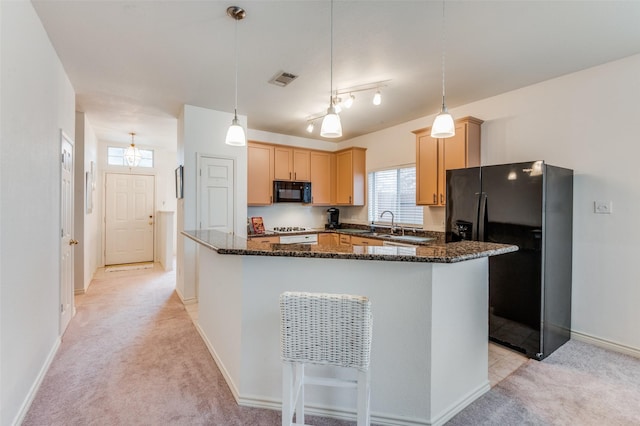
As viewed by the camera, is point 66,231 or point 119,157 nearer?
point 66,231

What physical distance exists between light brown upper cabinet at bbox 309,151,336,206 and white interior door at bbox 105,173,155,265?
3921 millimetres

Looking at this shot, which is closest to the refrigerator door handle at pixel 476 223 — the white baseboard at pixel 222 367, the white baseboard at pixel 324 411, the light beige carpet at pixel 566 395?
the light beige carpet at pixel 566 395

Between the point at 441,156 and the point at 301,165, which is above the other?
the point at 301,165

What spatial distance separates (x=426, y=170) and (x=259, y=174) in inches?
99.4

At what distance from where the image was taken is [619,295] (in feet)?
8.77

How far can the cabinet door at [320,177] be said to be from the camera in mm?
5293

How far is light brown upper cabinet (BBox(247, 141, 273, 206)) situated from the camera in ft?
15.3

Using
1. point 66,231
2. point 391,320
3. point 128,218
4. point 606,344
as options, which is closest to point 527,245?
point 606,344

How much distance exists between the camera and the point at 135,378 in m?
2.22

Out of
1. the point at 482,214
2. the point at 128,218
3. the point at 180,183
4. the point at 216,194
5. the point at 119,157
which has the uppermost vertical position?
the point at 119,157

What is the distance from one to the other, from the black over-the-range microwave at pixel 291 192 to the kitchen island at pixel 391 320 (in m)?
2.86

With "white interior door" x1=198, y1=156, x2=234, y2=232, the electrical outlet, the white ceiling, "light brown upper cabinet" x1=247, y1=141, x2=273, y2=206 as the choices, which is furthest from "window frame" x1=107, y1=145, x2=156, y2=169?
the electrical outlet

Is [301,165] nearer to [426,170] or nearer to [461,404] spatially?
[426,170]

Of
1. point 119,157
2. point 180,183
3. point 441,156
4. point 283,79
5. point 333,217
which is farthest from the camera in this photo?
point 119,157
